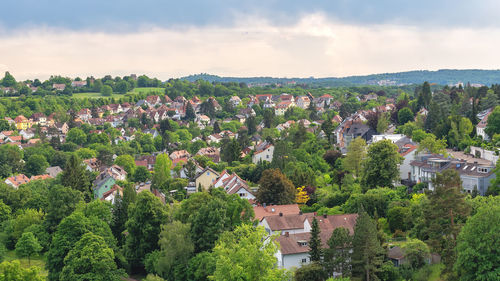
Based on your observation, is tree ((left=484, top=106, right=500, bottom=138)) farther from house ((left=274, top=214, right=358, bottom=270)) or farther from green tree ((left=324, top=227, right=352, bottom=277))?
green tree ((left=324, top=227, right=352, bottom=277))

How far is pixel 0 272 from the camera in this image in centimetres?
2756

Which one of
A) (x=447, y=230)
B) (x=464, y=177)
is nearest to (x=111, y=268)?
(x=447, y=230)

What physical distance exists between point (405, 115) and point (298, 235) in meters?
46.7

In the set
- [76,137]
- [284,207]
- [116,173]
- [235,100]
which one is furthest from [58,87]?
[284,207]

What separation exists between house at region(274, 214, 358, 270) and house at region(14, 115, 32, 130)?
301ft

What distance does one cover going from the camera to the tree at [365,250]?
2862cm

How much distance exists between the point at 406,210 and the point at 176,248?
15915mm

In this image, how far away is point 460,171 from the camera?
136ft

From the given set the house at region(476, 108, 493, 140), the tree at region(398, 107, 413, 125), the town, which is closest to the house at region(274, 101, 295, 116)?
the town

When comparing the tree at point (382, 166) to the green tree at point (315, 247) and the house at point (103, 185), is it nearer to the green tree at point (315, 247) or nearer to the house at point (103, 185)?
the green tree at point (315, 247)

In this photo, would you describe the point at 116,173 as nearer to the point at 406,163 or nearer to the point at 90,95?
the point at 406,163

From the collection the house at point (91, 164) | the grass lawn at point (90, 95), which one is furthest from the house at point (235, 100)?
the house at point (91, 164)

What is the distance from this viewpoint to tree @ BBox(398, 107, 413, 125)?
3024 inches

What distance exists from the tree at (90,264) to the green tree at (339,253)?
13319 mm
